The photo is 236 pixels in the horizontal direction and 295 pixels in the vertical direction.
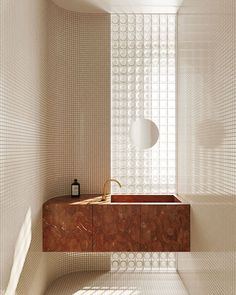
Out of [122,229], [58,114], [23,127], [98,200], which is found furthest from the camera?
[58,114]

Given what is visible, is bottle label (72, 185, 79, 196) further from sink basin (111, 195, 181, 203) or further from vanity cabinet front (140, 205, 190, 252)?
vanity cabinet front (140, 205, 190, 252)

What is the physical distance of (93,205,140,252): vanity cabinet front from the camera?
334 cm

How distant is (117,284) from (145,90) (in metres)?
2.01

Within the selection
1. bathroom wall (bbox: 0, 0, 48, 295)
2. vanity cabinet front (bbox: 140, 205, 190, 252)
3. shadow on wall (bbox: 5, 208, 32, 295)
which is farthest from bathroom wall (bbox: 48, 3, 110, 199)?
shadow on wall (bbox: 5, 208, 32, 295)

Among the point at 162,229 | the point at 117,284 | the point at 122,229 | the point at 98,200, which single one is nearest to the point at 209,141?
the point at 162,229

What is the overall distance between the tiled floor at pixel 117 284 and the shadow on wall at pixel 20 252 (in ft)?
3.16

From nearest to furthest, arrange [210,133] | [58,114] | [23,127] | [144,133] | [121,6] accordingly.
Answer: [210,133] → [23,127] → [121,6] → [58,114] → [144,133]

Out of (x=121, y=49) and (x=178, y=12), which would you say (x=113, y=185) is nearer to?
(x=121, y=49)

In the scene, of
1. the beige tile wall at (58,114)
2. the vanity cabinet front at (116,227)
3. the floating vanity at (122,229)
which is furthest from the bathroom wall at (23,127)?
the vanity cabinet front at (116,227)

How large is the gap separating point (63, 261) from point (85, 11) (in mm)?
2661

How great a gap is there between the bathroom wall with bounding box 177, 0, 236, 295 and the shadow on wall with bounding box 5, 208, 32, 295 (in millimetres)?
1269

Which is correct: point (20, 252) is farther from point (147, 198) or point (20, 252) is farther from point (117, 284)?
point (147, 198)

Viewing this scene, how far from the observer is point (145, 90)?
13.1 ft

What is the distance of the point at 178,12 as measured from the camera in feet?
12.7
